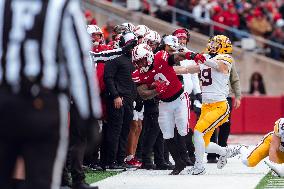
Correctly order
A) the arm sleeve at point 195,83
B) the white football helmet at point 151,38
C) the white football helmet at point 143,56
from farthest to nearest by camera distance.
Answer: the arm sleeve at point 195,83 < the white football helmet at point 151,38 < the white football helmet at point 143,56

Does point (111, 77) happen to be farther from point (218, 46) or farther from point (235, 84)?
point (235, 84)

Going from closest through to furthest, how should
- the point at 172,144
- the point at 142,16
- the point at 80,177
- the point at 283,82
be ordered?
the point at 80,177 → the point at 172,144 → the point at 142,16 → the point at 283,82

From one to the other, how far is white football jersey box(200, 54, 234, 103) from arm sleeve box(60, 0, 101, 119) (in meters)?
8.22

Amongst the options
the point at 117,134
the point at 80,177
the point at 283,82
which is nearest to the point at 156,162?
the point at 117,134

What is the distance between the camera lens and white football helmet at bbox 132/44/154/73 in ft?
43.4

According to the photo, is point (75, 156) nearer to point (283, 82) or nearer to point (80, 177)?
point (80, 177)

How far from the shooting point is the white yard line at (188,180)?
1175cm

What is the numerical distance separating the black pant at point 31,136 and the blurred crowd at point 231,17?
76.8ft

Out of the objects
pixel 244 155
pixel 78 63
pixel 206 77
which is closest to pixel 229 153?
pixel 244 155

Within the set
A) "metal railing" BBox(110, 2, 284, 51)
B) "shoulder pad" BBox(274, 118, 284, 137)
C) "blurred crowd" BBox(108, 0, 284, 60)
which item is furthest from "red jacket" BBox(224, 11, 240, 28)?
"shoulder pad" BBox(274, 118, 284, 137)

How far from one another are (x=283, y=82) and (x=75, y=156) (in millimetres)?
20466

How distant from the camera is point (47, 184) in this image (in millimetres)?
5449

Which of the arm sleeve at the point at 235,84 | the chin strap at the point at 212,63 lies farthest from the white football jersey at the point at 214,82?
the arm sleeve at the point at 235,84

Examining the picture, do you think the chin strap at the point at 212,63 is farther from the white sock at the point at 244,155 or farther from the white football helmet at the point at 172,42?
the white sock at the point at 244,155
